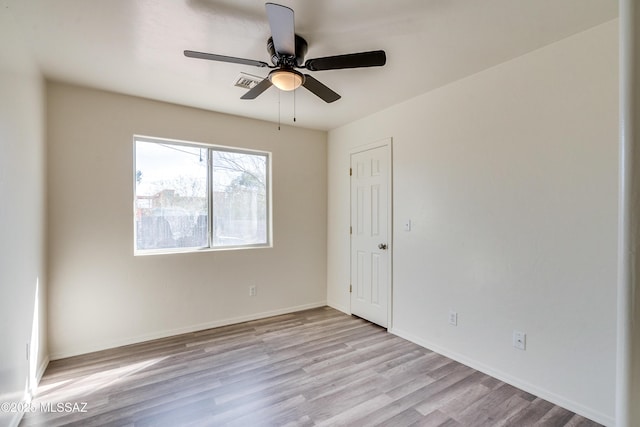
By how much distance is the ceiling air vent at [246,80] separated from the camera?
2.64 m

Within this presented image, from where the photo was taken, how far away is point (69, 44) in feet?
7.11

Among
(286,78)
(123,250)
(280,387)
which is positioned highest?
(286,78)

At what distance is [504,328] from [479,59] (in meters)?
2.11

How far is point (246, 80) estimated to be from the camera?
2.72 m

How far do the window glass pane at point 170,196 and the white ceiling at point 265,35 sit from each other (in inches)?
29.0

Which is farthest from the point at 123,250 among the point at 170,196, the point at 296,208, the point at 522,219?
the point at 522,219

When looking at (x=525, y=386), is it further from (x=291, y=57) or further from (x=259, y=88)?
(x=259, y=88)

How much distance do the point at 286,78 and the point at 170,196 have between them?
208 cm

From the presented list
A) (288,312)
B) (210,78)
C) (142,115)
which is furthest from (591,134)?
(142,115)

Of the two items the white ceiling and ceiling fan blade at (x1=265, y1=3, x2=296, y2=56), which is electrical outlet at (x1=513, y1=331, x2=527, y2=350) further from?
ceiling fan blade at (x1=265, y1=3, x2=296, y2=56)

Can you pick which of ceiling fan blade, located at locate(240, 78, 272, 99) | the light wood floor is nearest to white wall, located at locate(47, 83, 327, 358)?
the light wood floor

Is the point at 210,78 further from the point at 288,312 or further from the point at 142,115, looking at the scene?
the point at 288,312

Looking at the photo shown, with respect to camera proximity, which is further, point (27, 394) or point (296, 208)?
point (296, 208)

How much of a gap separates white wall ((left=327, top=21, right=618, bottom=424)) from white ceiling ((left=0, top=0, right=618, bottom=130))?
0.84 feet
